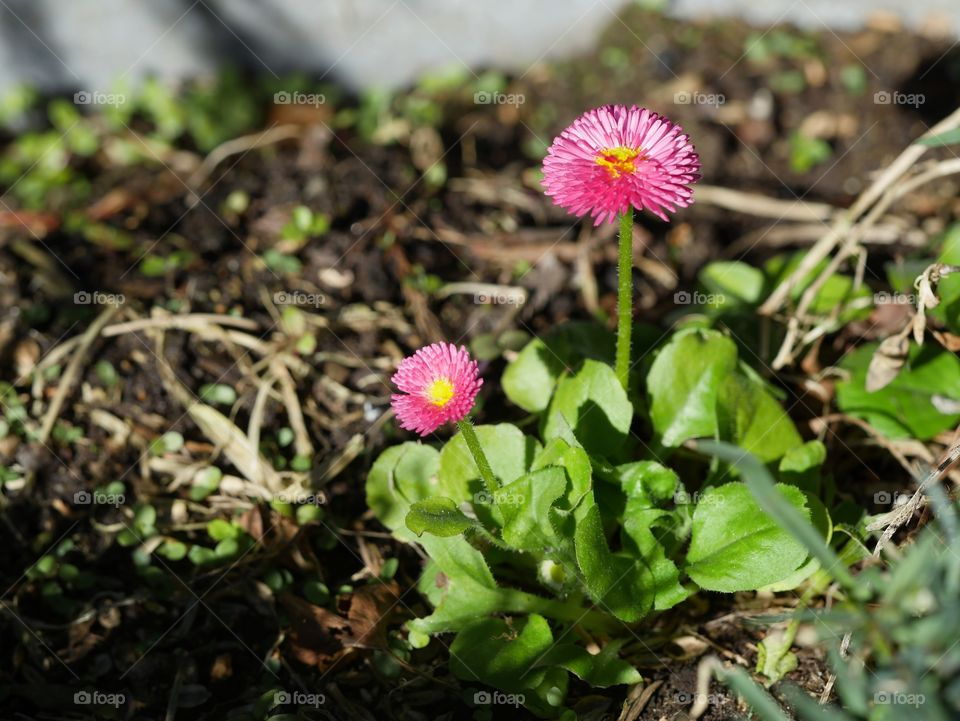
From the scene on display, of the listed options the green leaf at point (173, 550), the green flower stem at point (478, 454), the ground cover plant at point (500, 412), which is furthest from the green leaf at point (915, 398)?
the green leaf at point (173, 550)

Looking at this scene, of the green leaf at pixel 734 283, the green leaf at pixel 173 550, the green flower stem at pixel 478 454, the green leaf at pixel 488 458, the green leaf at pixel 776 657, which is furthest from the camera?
the green leaf at pixel 734 283

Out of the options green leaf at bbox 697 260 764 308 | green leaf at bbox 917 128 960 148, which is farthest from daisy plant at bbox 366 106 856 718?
green leaf at bbox 917 128 960 148

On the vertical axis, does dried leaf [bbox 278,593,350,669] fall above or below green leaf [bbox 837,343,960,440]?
below

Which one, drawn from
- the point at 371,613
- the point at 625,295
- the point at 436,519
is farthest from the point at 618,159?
the point at 371,613

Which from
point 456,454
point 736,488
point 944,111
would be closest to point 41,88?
point 456,454

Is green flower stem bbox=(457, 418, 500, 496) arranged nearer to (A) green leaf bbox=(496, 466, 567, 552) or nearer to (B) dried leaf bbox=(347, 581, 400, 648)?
(A) green leaf bbox=(496, 466, 567, 552)

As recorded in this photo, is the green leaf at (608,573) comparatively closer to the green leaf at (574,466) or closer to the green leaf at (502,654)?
the green leaf at (574,466)
